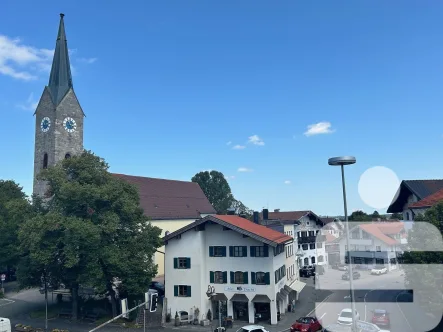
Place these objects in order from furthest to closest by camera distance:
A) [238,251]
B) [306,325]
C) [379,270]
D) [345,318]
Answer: [379,270]
[238,251]
[306,325]
[345,318]

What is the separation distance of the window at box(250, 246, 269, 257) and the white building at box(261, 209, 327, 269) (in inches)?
732

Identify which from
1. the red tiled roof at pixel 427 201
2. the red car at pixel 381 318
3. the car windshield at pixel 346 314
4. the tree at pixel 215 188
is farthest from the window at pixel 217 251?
the tree at pixel 215 188

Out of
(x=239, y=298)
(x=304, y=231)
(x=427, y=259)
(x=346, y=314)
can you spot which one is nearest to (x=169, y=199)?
(x=304, y=231)

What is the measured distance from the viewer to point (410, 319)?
25734mm

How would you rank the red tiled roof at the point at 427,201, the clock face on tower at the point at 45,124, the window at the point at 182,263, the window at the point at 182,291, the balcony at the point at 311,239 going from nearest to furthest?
the red tiled roof at the point at 427,201 → the window at the point at 182,291 → the window at the point at 182,263 → the balcony at the point at 311,239 → the clock face on tower at the point at 45,124

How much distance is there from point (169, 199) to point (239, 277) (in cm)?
3139

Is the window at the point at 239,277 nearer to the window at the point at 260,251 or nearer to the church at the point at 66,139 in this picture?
the window at the point at 260,251

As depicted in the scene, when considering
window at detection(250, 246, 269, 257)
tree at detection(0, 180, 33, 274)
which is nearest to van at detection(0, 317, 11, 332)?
tree at detection(0, 180, 33, 274)

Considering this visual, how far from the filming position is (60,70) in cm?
6034

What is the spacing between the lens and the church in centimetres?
5612

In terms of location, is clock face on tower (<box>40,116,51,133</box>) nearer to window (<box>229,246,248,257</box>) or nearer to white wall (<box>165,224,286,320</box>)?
white wall (<box>165,224,286,320</box>)

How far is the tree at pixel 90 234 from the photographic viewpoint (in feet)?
97.0

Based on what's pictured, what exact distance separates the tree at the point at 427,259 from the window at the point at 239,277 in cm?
1416

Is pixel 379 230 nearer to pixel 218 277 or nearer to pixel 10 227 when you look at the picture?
pixel 218 277
